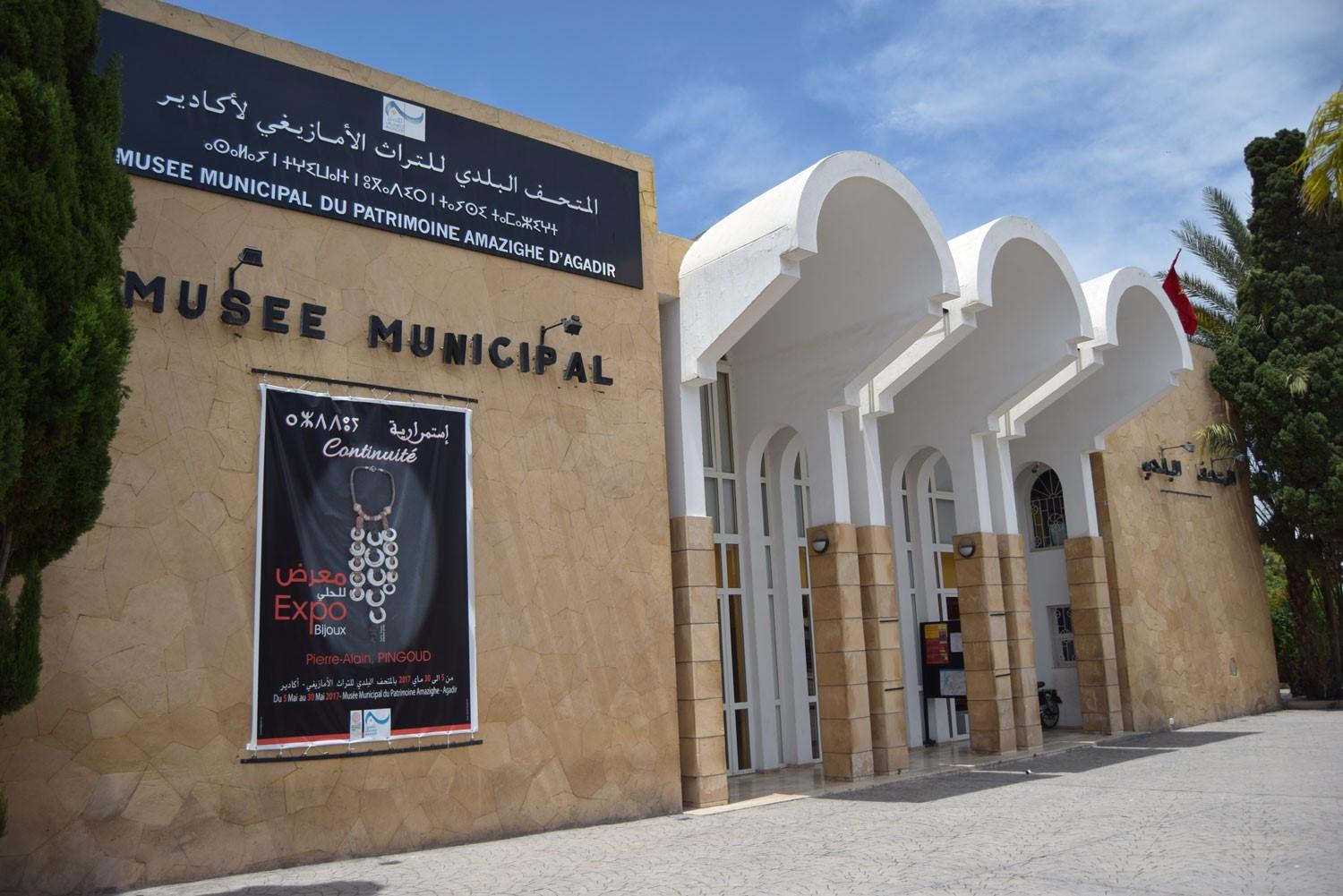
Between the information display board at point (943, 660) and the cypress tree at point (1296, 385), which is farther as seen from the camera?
the cypress tree at point (1296, 385)

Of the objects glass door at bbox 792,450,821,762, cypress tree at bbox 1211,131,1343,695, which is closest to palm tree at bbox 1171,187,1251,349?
cypress tree at bbox 1211,131,1343,695

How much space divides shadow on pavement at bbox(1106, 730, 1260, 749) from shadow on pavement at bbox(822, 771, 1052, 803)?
12.6 ft

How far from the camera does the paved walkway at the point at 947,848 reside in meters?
7.26

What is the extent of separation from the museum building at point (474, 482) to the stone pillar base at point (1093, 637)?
2132 mm

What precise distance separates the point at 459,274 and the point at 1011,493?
942 centimetres

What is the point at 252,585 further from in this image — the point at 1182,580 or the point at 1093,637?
the point at 1182,580

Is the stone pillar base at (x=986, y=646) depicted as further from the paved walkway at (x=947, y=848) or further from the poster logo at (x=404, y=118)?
the poster logo at (x=404, y=118)

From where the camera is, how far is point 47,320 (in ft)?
20.8

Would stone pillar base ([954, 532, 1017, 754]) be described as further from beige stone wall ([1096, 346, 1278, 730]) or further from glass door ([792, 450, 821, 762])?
beige stone wall ([1096, 346, 1278, 730])

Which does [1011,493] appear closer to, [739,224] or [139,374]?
[739,224]

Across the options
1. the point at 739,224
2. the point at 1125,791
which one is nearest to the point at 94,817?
the point at 739,224

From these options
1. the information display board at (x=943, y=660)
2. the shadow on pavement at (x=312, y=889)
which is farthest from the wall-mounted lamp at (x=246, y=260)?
the information display board at (x=943, y=660)

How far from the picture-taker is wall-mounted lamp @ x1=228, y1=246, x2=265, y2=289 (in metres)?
8.80

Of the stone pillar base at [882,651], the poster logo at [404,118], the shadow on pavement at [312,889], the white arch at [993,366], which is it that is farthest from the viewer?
the white arch at [993,366]
